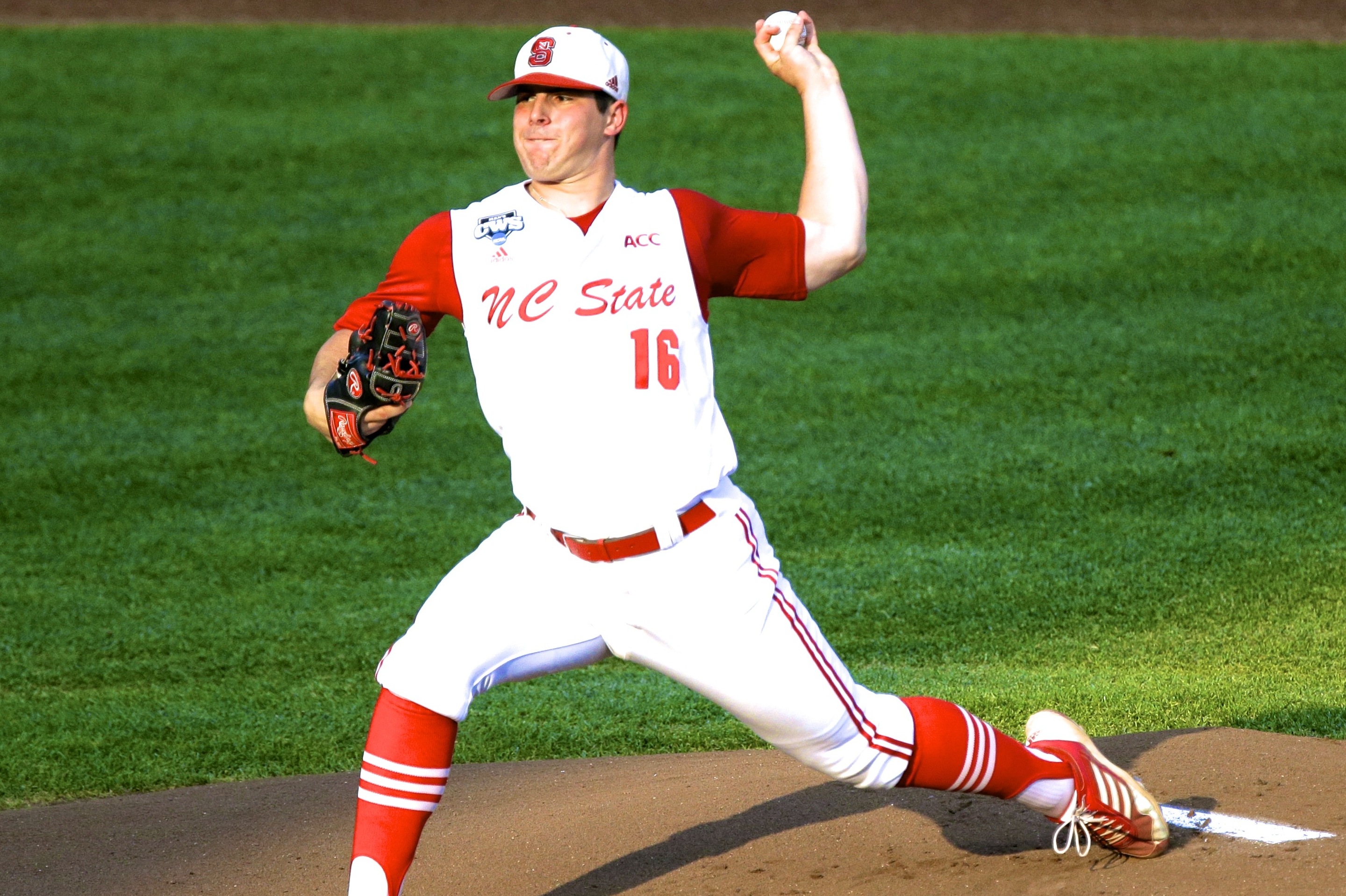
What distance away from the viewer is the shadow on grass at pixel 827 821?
12.4 feet

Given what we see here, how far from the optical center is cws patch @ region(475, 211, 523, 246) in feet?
10.5

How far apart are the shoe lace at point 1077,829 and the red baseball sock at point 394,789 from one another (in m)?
1.39

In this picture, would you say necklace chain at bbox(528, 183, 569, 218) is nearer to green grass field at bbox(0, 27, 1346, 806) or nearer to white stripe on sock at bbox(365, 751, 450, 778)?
white stripe on sock at bbox(365, 751, 450, 778)

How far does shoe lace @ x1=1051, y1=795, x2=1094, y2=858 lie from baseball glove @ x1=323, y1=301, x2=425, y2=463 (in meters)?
1.72

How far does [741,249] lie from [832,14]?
1547 cm

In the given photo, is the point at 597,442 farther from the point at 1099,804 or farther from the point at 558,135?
the point at 1099,804

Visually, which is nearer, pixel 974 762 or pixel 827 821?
pixel 974 762

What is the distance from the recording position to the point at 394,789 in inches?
124

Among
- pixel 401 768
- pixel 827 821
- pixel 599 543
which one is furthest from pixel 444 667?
pixel 827 821

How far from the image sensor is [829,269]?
332 cm

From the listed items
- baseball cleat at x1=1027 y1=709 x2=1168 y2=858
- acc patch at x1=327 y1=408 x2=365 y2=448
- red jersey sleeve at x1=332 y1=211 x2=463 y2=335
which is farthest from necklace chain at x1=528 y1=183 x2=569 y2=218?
baseball cleat at x1=1027 y1=709 x2=1168 y2=858

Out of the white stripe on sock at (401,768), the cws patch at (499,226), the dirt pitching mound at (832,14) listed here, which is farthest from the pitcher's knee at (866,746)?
the dirt pitching mound at (832,14)

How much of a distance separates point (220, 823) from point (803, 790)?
5.41 ft

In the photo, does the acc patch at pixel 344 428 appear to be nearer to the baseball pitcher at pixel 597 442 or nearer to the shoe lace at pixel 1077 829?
the baseball pitcher at pixel 597 442
